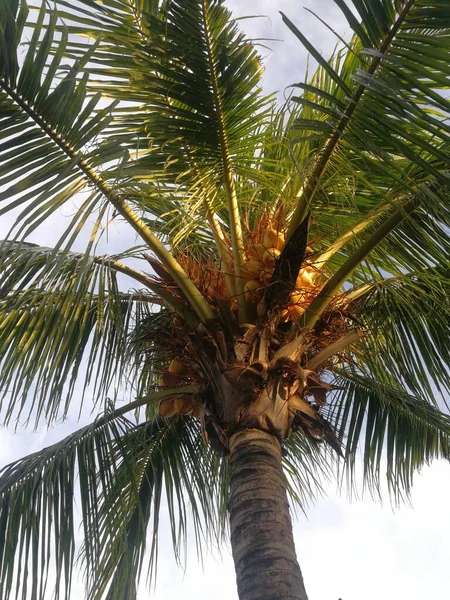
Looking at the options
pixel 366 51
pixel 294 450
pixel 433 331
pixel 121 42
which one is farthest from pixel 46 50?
pixel 294 450

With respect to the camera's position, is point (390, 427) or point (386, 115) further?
point (390, 427)

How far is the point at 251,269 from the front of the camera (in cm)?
352

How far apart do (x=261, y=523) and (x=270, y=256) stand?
1.35 meters

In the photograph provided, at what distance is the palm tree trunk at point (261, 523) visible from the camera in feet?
8.42

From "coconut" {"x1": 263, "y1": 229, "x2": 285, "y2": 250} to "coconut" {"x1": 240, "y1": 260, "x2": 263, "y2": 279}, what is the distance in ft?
0.50

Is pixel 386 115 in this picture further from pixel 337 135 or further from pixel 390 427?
pixel 390 427

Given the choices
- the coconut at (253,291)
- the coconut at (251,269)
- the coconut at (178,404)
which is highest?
the coconut at (251,269)

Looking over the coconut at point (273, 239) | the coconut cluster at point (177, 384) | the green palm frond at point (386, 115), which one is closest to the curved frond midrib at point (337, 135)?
the green palm frond at point (386, 115)

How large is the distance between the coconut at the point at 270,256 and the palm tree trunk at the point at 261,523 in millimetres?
853

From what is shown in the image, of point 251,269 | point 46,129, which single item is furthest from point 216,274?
point 46,129

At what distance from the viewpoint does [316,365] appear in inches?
139

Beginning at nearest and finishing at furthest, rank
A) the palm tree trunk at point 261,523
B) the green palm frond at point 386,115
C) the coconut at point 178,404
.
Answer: the green palm frond at point 386,115 → the palm tree trunk at point 261,523 → the coconut at point 178,404

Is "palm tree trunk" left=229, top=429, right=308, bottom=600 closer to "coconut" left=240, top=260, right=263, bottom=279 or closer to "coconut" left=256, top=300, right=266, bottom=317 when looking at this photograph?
"coconut" left=256, top=300, right=266, bottom=317

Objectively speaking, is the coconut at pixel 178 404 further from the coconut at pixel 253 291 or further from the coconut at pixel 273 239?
the coconut at pixel 273 239
